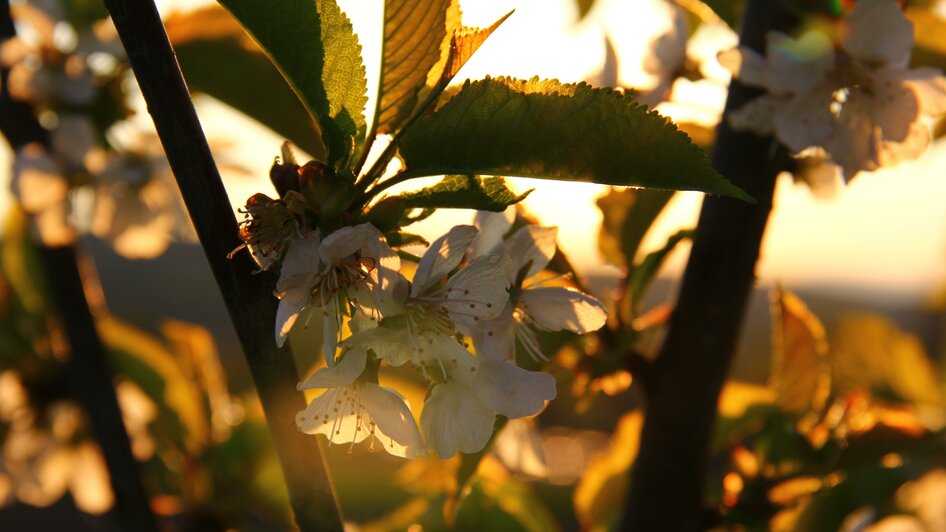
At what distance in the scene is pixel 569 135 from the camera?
50cm

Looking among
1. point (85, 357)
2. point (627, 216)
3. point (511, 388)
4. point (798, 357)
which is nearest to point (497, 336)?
point (511, 388)

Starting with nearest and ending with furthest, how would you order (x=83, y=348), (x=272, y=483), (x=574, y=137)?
(x=574, y=137), (x=83, y=348), (x=272, y=483)

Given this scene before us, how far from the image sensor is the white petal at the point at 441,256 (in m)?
0.54

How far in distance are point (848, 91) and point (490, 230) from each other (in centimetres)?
40

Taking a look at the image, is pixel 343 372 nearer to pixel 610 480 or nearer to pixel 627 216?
pixel 627 216

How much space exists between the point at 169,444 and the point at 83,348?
20 centimetres

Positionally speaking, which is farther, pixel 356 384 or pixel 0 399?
pixel 0 399

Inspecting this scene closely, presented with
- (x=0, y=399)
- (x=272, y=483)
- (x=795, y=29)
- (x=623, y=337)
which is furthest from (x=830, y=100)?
(x=0, y=399)

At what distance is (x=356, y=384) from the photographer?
58cm

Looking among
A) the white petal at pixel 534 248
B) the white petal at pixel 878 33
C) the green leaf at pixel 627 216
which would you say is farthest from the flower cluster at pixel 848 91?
the white petal at pixel 534 248

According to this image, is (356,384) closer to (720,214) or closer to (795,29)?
(720,214)

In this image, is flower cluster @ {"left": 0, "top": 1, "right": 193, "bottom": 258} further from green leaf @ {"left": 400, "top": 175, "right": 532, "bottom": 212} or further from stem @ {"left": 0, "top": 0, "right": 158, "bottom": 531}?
green leaf @ {"left": 400, "top": 175, "right": 532, "bottom": 212}

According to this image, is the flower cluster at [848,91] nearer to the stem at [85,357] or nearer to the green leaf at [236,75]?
the green leaf at [236,75]

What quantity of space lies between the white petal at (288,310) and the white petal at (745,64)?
18.2 inches
